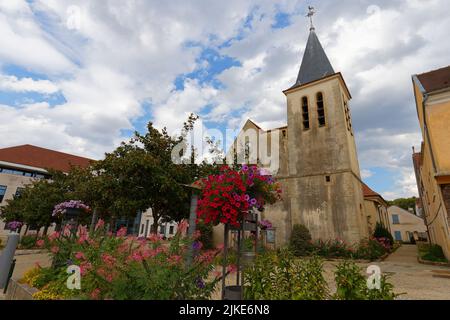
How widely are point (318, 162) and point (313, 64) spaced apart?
933 cm

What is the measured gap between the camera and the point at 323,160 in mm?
15953

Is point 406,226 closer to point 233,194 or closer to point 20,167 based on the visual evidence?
point 233,194

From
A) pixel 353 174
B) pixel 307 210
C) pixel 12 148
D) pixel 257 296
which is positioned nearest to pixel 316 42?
pixel 353 174

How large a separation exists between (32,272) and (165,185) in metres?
6.16

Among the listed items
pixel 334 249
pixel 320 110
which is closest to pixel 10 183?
pixel 320 110

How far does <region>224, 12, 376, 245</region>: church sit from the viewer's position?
1445cm

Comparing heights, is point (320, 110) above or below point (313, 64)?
below

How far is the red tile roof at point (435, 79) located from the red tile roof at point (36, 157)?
34.7 metres

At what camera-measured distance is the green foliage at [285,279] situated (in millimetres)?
2902

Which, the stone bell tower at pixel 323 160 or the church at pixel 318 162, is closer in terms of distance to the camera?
the stone bell tower at pixel 323 160

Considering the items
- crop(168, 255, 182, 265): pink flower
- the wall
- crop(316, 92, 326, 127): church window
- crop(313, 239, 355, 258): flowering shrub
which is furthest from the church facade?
the wall

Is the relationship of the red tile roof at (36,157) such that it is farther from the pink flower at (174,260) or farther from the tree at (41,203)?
the pink flower at (174,260)

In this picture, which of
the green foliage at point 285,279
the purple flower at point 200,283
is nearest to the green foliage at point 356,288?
the green foliage at point 285,279

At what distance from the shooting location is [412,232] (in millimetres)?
38281
